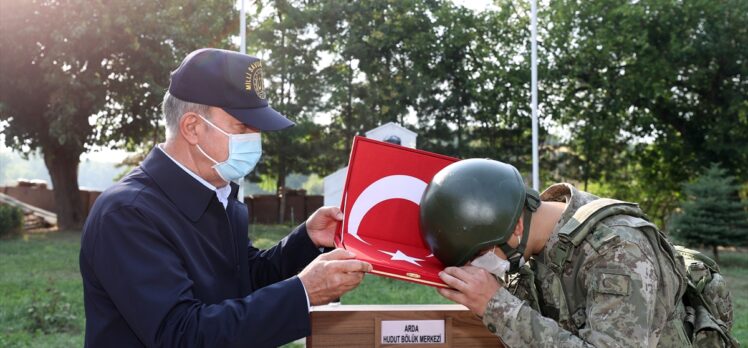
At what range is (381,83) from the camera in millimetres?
28078

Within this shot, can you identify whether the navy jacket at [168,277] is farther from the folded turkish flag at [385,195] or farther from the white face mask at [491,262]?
the white face mask at [491,262]

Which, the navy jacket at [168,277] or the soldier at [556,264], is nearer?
the navy jacket at [168,277]

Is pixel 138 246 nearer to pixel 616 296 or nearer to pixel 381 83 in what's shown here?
pixel 616 296

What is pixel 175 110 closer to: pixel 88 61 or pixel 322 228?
pixel 322 228

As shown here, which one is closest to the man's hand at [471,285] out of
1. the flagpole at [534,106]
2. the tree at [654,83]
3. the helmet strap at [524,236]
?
the helmet strap at [524,236]

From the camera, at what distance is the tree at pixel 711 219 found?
15.6 meters

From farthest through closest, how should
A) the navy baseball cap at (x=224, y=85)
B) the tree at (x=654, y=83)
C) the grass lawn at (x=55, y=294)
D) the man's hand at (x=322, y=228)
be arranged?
the tree at (x=654, y=83)
the grass lawn at (x=55, y=294)
the man's hand at (x=322, y=228)
the navy baseball cap at (x=224, y=85)

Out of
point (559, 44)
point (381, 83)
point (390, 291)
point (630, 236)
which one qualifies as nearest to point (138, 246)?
point (630, 236)

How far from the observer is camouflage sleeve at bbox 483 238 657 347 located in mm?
2350

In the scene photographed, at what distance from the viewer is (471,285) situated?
252 centimetres

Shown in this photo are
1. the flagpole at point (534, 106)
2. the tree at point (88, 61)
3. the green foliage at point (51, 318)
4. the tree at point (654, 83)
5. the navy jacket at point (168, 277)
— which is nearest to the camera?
the navy jacket at point (168, 277)

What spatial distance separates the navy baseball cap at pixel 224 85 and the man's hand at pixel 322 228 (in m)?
0.70

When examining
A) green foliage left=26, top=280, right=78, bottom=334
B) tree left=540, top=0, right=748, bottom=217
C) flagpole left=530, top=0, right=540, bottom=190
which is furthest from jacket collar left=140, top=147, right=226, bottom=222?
tree left=540, top=0, right=748, bottom=217

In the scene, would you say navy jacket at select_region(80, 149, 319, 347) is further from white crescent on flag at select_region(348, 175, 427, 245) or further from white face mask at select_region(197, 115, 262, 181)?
white crescent on flag at select_region(348, 175, 427, 245)
